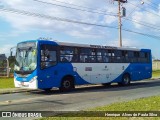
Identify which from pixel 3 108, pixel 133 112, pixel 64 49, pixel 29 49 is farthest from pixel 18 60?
pixel 133 112

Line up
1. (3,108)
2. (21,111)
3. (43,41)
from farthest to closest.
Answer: (43,41), (3,108), (21,111)

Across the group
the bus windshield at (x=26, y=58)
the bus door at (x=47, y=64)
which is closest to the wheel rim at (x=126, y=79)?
Answer: the bus door at (x=47, y=64)

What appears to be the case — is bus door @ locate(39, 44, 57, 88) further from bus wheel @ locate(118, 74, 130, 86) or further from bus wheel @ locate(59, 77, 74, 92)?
bus wheel @ locate(118, 74, 130, 86)

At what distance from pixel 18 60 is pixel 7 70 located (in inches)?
666

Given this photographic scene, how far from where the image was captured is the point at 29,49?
2152 cm

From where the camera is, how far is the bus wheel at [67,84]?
22703 mm

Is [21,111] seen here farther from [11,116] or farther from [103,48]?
[103,48]

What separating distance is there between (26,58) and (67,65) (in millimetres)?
2675

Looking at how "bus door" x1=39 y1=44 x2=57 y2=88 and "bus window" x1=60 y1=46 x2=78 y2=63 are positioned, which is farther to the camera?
"bus window" x1=60 y1=46 x2=78 y2=63

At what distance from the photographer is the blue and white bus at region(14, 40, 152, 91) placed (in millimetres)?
21188

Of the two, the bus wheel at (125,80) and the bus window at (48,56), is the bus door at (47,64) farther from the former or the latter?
the bus wheel at (125,80)

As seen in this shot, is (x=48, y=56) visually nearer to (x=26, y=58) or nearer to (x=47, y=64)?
(x=47, y=64)

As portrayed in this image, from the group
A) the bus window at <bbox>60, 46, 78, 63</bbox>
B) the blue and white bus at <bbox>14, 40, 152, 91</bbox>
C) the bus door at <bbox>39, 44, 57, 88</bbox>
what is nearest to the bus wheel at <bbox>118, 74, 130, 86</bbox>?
the blue and white bus at <bbox>14, 40, 152, 91</bbox>

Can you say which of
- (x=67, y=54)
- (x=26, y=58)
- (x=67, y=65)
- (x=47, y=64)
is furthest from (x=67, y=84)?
(x=26, y=58)
